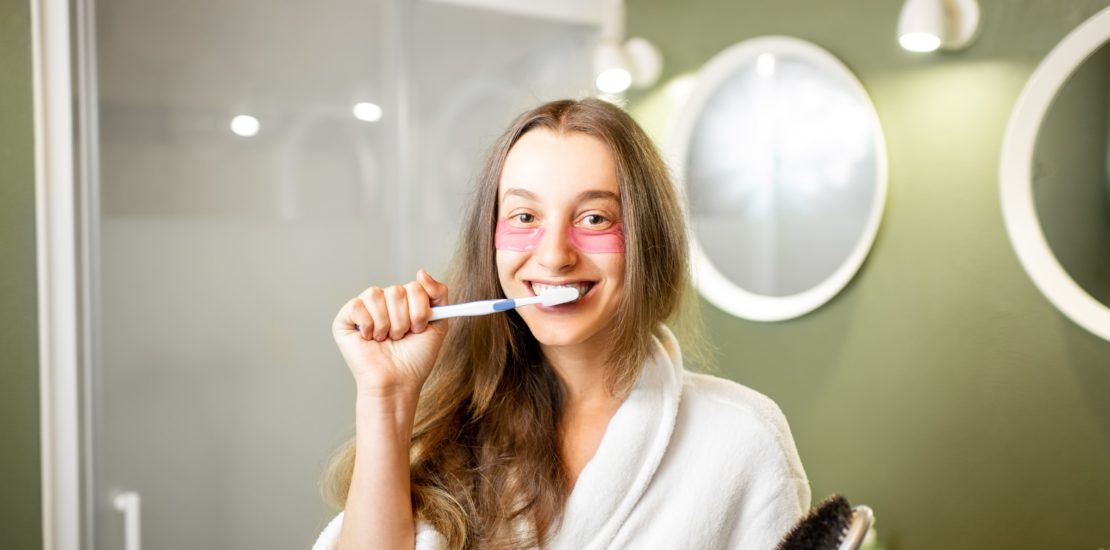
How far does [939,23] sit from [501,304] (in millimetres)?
1094

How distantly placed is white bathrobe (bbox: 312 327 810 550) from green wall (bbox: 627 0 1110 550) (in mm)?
728

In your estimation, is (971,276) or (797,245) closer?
(971,276)

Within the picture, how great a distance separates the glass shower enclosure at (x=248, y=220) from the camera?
1521 millimetres

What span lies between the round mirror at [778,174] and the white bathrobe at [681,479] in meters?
0.86

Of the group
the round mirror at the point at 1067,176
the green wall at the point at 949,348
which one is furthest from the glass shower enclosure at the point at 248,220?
the round mirror at the point at 1067,176

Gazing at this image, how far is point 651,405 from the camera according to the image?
96cm

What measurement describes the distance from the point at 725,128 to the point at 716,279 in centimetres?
36

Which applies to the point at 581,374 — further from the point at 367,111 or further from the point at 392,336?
the point at 367,111

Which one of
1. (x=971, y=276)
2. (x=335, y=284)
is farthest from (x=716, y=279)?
(x=335, y=284)

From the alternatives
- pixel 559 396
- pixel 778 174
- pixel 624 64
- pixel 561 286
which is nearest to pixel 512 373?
pixel 559 396

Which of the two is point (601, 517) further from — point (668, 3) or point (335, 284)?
point (668, 3)

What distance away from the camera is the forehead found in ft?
2.92

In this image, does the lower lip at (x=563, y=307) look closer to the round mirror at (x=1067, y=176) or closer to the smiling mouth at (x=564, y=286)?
the smiling mouth at (x=564, y=286)

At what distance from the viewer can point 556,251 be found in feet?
2.86
